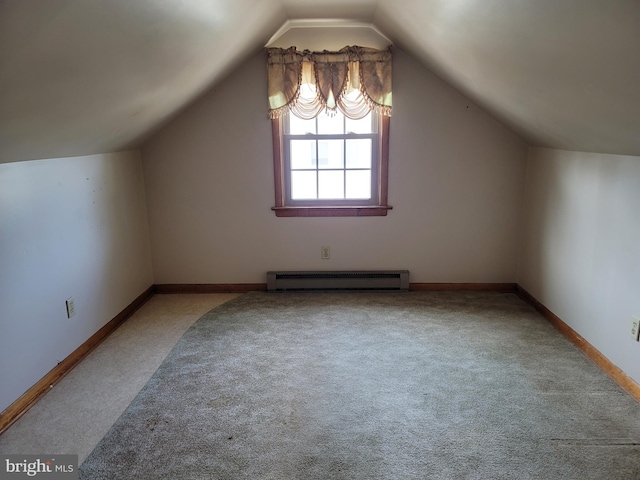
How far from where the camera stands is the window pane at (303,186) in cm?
362

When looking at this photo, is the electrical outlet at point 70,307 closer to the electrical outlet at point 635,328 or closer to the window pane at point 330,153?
the window pane at point 330,153

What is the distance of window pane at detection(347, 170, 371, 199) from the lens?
360 cm

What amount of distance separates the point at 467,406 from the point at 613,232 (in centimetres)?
128

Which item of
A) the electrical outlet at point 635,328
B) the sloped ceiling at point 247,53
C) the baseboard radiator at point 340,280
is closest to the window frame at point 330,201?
the baseboard radiator at point 340,280

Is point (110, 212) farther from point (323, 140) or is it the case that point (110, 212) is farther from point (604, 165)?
point (604, 165)

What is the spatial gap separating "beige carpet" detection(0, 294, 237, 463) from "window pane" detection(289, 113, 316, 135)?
159 cm

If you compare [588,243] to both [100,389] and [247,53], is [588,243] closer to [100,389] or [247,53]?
[247,53]

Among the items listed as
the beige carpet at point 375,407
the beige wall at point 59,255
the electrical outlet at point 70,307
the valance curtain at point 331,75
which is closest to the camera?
the beige carpet at point 375,407

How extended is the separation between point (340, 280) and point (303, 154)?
1.10m

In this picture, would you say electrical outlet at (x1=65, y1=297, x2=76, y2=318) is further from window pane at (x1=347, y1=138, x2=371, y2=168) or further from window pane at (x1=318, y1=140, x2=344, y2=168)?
window pane at (x1=347, y1=138, x2=371, y2=168)

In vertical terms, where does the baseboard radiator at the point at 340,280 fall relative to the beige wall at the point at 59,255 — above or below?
below

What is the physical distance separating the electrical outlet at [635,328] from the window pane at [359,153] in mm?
2103

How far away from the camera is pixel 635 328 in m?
2.15

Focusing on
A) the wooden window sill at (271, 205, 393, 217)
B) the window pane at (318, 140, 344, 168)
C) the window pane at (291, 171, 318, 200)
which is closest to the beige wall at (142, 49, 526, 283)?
the wooden window sill at (271, 205, 393, 217)
